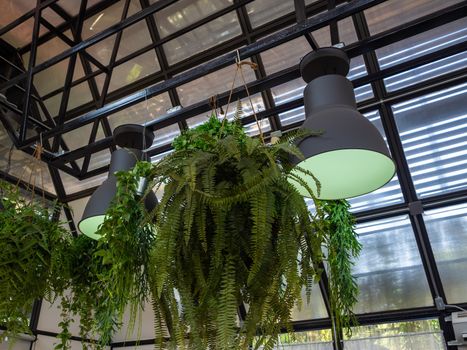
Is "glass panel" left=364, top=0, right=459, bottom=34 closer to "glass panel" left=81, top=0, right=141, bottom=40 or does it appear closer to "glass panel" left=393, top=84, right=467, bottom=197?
"glass panel" left=393, top=84, right=467, bottom=197

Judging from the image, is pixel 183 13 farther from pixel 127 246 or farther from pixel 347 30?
pixel 127 246

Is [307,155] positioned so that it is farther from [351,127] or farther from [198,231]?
[198,231]

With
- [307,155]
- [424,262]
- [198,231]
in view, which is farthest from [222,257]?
[424,262]

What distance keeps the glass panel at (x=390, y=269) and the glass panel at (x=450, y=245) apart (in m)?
0.21

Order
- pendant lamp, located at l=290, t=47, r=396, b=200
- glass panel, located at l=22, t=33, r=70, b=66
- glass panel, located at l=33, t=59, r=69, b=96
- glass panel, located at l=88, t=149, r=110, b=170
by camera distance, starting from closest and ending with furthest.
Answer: pendant lamp, located at l=290, t=47, r=396, b=200 → glass panel, located at l=22, t=33, r=70, b=66 → glass panel, located at l=33, t=59, r=69, b=96 → glass panel, located at l=88, t=149, r=110, b=170

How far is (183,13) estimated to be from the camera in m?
4.99

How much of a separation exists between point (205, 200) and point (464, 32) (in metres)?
4.06

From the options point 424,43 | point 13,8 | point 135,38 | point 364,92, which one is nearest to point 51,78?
point 13,8

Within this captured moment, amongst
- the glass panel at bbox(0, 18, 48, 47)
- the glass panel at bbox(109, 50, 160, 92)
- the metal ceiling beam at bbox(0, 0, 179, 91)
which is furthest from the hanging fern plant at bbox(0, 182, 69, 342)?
the glass panel at bbox(0, 18, 48, 47)

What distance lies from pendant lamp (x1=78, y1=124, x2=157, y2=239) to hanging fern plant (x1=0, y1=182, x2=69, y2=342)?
0.77 feet

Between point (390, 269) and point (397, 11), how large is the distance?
2.89 metres

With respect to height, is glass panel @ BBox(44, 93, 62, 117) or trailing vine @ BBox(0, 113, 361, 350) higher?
glass panel @ BBox(44, 93, 62, 117)

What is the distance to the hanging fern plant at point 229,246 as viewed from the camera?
3.63ft

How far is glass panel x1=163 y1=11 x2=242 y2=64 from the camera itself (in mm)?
4883
